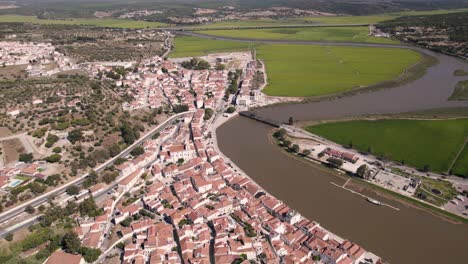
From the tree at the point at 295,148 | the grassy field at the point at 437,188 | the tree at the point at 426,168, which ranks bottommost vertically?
the tree at the point at 295,148

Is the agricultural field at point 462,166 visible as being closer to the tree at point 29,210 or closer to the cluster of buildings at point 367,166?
the cluster of buildings at point 367,166

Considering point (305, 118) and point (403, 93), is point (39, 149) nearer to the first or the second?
point (305, 118)

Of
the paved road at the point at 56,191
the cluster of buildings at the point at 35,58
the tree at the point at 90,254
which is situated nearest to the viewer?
the tree at the point at 90,254

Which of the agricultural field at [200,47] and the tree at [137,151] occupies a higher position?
the agricultural field at [200,47]

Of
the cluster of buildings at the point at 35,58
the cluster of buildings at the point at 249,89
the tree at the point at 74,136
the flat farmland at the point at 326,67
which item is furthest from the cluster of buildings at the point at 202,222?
the cluster of buildings at the point at 35,58

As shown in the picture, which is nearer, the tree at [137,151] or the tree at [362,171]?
the tree at [362,171]

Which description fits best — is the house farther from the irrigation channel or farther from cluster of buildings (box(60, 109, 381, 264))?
the irrigation channel

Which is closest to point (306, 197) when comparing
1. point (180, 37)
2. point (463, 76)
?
point (463, 76)

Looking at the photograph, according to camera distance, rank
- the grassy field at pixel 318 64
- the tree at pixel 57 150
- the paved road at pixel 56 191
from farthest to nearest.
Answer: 1. the grassy field at pixel 318 64
2. the tree at pixel 57 150
3. the paved road at pixel 56 191

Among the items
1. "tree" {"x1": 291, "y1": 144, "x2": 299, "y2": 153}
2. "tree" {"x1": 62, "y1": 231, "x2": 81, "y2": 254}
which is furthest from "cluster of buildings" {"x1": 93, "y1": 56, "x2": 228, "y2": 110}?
"tree" {"x1": 62, "y1": 231, "x2": 81, "y2": 254}
